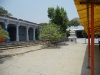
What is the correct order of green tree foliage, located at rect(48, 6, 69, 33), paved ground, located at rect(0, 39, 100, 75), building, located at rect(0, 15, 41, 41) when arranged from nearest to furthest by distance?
paved ground, located at rect(0, 39, 100, 75) < building, located at rect(0, 15, 41, 41) < green tree foliage, located at rect(48, 6, 69, 33)

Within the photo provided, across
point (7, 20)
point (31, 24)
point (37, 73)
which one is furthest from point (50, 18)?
point (37, 73)

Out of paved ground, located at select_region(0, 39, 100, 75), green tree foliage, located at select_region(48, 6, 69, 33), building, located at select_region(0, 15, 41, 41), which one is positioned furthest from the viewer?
green tree foliage, located at select_region(48, 6, 69, 33)

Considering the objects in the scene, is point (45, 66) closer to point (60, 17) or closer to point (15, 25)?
point (15, 25)

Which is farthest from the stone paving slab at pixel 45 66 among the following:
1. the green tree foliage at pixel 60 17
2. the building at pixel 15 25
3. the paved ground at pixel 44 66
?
the green tree foliage at pixel 60 17

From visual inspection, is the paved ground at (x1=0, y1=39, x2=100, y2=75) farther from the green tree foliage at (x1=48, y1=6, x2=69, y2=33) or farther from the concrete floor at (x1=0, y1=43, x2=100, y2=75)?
the green tree foliage at (x1=48, y1=6, x2=69, y2=33)

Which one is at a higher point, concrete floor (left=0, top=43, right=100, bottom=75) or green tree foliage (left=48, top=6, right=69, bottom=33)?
green tree foliage (left=48, top=6, right=69, bottom=33)

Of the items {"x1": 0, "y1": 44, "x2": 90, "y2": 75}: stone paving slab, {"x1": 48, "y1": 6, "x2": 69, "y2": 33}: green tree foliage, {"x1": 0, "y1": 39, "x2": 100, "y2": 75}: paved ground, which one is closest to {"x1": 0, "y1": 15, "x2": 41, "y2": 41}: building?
{"x1": 48, "y1": 6, "x2": 69, "y2": 33}: green tree foliage

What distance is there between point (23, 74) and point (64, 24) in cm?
1868

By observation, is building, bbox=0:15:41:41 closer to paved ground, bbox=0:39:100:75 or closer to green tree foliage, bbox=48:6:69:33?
green tree foliage, bbox=48:6:69:33

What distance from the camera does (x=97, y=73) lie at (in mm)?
5516

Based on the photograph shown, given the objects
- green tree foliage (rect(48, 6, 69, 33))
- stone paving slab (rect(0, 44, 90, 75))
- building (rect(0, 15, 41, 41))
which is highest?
green tree foliage (rect(48, 6, 69, 33))

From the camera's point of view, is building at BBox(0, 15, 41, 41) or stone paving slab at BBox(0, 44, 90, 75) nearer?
stone paving slab at BBox(0, 44, 90, 75)

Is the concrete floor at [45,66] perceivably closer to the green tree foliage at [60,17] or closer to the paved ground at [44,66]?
the paved ground at [44,66]

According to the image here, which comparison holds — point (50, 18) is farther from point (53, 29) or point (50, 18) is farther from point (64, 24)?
point (53, 29)
